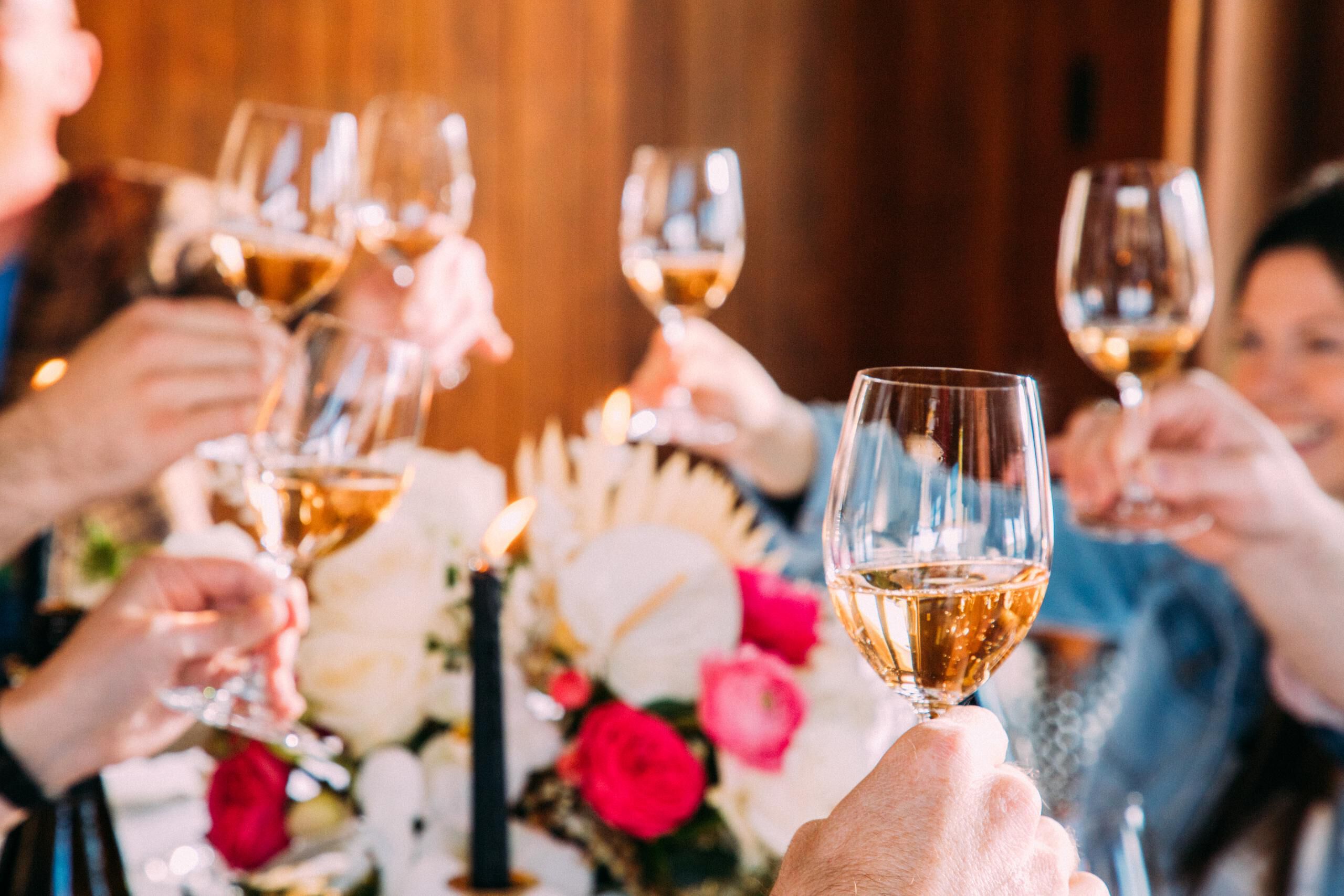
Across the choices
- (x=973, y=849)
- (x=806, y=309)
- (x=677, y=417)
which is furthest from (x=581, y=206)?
(x=973, y=849)

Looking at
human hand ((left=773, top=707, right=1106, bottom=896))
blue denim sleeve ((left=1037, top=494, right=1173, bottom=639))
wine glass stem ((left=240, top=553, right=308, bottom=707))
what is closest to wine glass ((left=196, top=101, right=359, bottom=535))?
wine glass stem ((left=240, top=553, right=308, bottom=707))

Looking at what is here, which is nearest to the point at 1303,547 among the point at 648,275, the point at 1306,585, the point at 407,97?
the point at 1306,585

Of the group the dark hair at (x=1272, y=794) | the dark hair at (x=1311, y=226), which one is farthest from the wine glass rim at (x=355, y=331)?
the dark hair at (x=1311, y=226)

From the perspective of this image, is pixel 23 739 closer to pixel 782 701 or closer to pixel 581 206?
pixel 782 701

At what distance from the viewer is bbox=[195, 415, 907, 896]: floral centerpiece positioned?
0.70 metres

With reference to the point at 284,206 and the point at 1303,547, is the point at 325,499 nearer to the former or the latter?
the point at 284,206

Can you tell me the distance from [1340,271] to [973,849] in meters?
1.20

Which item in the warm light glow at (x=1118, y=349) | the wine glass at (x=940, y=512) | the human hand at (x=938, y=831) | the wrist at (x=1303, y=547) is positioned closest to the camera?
the human hand at (x=938, y=831)

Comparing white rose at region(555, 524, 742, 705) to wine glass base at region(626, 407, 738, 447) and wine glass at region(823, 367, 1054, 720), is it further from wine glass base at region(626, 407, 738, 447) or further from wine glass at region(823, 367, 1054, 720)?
wine glass base at region(626, 407, 738, 447)

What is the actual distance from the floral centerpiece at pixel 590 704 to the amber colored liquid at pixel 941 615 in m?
0.13

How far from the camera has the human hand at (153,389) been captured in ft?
3.37

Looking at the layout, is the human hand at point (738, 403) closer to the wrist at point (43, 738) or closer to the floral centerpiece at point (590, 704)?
the floral centerpiece at point (590, 704)

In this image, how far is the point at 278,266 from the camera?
115 cm

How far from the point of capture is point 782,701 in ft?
2.32
